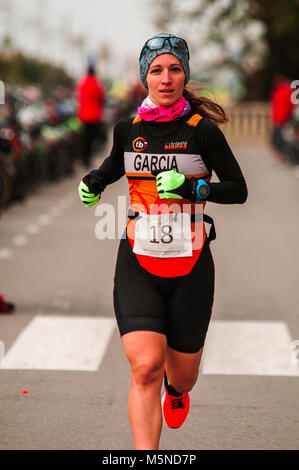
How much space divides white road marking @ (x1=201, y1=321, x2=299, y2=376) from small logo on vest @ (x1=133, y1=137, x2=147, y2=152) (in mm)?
2618

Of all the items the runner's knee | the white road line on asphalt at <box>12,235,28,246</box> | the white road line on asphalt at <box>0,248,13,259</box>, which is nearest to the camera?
the runner's knee

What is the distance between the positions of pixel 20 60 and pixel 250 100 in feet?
249

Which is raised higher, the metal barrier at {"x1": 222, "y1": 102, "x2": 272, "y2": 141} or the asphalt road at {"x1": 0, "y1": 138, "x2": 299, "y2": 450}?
the asphalt road at {"x1": 0, "y1": 138, "x2": 299, "y2": 450}

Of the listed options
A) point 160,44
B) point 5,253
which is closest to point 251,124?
point 5,253

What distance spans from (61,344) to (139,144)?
3.29m

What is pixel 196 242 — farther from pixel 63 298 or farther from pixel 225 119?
pixel 63 298

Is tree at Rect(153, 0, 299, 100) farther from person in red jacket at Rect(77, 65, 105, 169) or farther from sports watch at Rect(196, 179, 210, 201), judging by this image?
sports watch at Rect(196, 179, 210, 201)

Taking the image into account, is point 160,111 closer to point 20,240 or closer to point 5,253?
point 5,253

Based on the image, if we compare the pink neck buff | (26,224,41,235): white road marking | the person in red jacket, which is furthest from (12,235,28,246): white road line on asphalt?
the person in red jacket

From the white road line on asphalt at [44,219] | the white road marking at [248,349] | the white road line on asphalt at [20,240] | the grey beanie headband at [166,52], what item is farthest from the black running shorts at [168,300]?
the white road line on asphalt at [44,219]

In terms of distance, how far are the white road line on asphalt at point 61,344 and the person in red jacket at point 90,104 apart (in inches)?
541

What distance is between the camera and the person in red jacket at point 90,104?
2150 cm

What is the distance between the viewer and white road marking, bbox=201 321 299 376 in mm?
6699

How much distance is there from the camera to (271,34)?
39375mm
